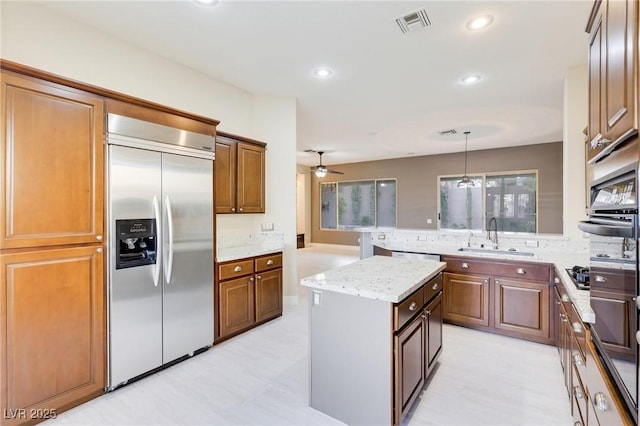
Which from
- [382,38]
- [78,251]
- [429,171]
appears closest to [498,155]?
[429,171]

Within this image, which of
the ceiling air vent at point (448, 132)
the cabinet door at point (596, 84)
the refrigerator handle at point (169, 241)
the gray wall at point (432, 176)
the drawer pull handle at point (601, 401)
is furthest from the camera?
the gray wall at point (432, 176)

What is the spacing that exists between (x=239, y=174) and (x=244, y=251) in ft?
3.04

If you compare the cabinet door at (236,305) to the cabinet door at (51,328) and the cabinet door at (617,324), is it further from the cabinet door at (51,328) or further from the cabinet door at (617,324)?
the cabinet door at (617,324)

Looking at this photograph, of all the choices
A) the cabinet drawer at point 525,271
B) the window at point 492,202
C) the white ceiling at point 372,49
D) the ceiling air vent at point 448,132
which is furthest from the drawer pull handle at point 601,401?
the window at point 492,202

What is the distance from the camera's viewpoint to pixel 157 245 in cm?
250

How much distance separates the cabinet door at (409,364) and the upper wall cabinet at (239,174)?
7.81 feet

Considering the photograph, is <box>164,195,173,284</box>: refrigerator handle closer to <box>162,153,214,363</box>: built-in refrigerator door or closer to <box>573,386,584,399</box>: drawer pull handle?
<box>162,153,214,363</box>: built-in refrigerator door

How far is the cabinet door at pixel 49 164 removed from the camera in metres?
1.82

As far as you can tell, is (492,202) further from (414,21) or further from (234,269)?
(234,269)

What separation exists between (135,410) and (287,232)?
8.26 ft

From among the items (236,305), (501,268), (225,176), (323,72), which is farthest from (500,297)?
(225,176)

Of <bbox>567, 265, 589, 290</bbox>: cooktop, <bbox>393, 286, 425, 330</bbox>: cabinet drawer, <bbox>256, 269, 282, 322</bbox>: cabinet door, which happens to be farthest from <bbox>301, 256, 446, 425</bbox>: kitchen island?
<bbox>256, 269, 282, 322</bbox>: cabinet door

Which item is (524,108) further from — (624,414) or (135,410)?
(135,410)

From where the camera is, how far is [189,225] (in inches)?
108
